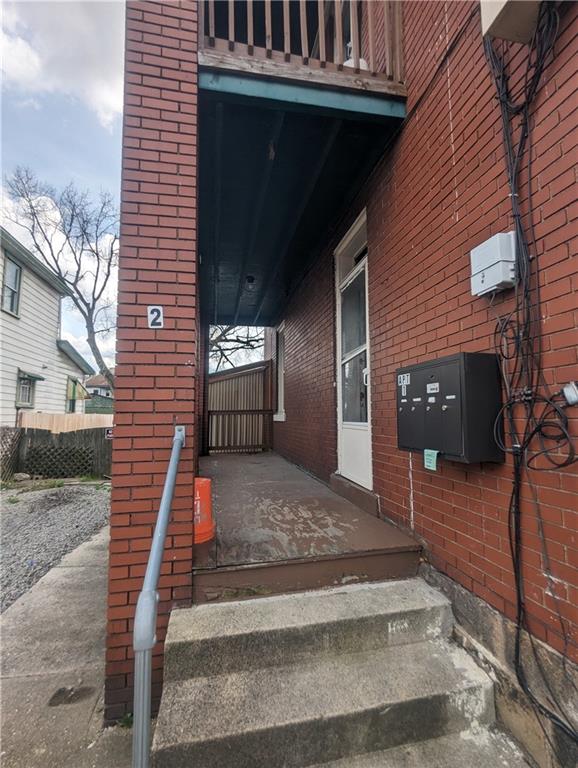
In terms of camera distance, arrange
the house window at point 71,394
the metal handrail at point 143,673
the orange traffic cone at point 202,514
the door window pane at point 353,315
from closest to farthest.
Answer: the metal handrail at point 143,673, the orange traffic cone at point 202,514, the door window pane at point 353,315, the house window at point 71,394

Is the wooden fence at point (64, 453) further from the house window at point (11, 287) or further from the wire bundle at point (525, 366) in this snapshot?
the wire bundle at point (525, 366)

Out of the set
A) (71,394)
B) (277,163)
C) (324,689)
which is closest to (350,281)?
(277,163)

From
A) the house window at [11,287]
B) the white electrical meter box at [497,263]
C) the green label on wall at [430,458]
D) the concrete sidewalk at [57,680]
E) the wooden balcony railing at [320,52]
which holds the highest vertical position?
the house window at [11,287]

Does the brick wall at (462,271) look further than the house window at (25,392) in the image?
No

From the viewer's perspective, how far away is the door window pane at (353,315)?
3823 mm

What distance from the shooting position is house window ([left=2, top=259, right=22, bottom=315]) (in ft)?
31.2

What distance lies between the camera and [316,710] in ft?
5.04

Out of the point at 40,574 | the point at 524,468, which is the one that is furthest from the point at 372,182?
the point at 40,574

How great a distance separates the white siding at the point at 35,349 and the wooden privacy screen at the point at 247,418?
→ 5.57 metres

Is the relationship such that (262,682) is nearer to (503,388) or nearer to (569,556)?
(569,556)

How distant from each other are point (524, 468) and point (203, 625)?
1694 mm

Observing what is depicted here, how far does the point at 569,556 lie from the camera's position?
1.43 metres

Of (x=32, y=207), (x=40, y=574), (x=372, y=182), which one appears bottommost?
(x=40, y=574)

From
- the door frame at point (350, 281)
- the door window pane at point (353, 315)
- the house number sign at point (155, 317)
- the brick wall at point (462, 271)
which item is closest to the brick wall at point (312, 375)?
the door frame at point (350, 281)
